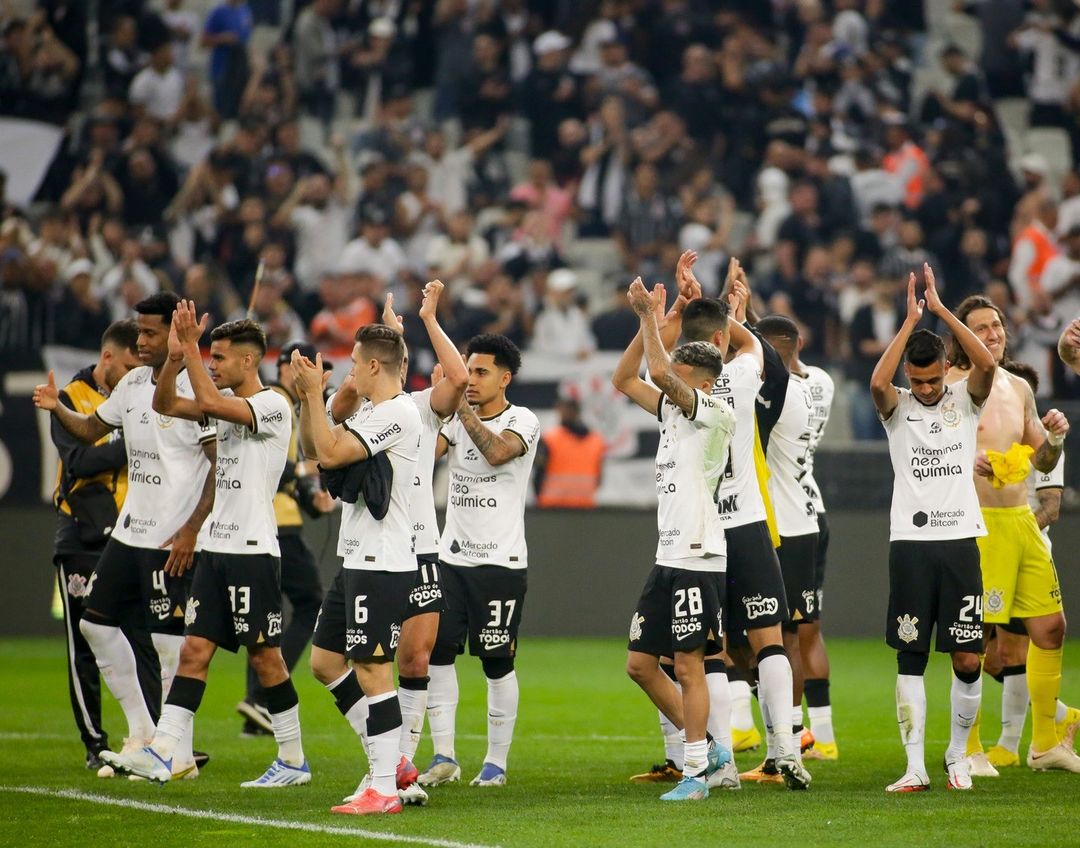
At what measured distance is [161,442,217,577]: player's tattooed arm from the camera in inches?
344

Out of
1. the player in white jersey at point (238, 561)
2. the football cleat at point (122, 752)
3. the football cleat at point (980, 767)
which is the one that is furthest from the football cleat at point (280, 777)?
the football cleat at point (980, 767)

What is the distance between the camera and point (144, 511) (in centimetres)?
902

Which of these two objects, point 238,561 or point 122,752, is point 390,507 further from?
point 122,752

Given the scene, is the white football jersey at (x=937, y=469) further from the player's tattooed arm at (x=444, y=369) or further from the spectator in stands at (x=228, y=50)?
the spectator in stands at (x=228, y=50)

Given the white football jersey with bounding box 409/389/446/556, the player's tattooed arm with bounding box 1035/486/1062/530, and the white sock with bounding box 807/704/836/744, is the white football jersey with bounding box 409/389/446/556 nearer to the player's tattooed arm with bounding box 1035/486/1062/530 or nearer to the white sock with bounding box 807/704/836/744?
the white sock with bounding box 807/704/836/744

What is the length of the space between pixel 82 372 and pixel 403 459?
3076 mm

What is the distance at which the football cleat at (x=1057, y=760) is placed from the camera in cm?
892

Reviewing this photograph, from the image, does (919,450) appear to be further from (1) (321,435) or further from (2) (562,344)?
(2) (562,344)

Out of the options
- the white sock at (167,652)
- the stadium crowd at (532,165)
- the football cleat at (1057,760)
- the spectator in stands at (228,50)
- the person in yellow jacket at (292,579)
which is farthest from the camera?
the spectator in stands at (228,50)

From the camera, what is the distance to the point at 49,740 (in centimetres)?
1059

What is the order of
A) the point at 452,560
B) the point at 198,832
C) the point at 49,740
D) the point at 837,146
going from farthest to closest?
the point at 837,146 < the point at 49,740 < the point at 452,560 < the point at 198,832

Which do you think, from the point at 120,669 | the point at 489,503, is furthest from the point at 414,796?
the point at 120,669

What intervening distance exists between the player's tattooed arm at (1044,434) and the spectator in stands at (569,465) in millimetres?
8838

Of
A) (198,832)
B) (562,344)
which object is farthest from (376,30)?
(198,832)
